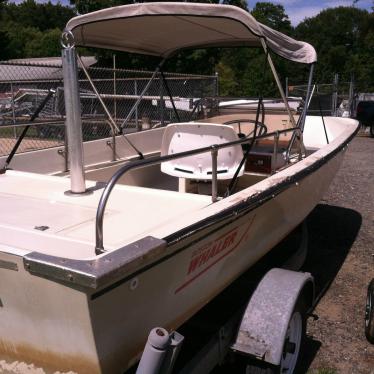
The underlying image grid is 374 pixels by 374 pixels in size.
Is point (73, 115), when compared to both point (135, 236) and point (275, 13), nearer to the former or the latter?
point (135, 236)

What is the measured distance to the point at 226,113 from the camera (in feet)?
22.1

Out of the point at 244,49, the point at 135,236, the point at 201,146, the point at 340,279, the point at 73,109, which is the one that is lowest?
the point at 340,279

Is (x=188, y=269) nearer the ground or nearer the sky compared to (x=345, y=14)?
nearer the ground

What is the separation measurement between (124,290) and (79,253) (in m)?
0.28

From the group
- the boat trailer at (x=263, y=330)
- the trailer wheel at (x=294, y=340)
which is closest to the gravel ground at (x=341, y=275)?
the trailer wheel at (x=294, y=340)

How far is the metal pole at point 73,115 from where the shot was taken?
266cm

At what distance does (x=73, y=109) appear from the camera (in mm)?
Answer: 2719

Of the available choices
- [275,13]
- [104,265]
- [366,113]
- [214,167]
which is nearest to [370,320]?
[214,167]

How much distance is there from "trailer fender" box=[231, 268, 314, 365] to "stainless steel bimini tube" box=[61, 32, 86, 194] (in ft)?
4.12

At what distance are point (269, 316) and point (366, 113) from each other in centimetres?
1455

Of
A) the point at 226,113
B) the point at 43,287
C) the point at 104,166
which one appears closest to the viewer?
the point at 43,287

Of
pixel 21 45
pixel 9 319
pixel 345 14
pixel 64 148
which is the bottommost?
pixel 9 319

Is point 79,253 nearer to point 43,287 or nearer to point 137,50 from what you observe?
point 43,287

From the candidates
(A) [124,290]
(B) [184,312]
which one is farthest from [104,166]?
(A) [124,290]
